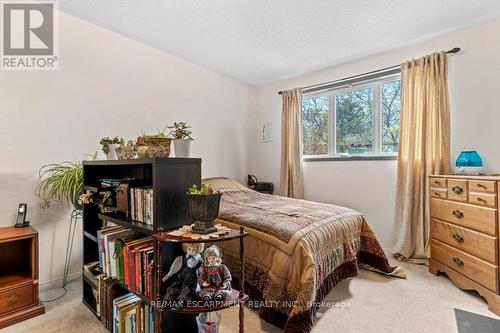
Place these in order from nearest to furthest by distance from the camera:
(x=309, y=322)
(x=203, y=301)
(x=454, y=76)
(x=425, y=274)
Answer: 1. (x=203, y=301)
2. (x=309, y=322)
3. (x=425, y=274)
4. (x=454, y=76)

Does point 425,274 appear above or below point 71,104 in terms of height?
below

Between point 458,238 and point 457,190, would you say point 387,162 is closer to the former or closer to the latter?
point 457,190

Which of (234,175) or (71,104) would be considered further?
(234,175)

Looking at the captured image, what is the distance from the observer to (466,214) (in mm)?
2111

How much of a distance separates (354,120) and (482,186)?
1716 millimetres

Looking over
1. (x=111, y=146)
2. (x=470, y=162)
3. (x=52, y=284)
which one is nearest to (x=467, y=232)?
(x=470, y=162)

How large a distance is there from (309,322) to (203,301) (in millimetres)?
694

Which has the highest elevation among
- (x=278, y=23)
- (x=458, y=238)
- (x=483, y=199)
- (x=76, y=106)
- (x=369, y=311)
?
(x=278, y=23)

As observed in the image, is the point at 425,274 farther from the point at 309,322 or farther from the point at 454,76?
the point at 454,76

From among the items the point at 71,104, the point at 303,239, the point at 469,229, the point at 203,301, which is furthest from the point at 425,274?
the point at 71,104

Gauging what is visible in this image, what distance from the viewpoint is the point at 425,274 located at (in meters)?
2.48

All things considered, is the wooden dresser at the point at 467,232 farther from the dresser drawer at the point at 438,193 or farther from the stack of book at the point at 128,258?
the stack of book at the point at 128,258

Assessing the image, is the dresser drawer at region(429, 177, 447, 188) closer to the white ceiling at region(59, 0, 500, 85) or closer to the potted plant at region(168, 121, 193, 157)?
the white ceiling at region(59, 0, 500, 85)

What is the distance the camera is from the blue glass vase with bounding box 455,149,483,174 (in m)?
2.44
